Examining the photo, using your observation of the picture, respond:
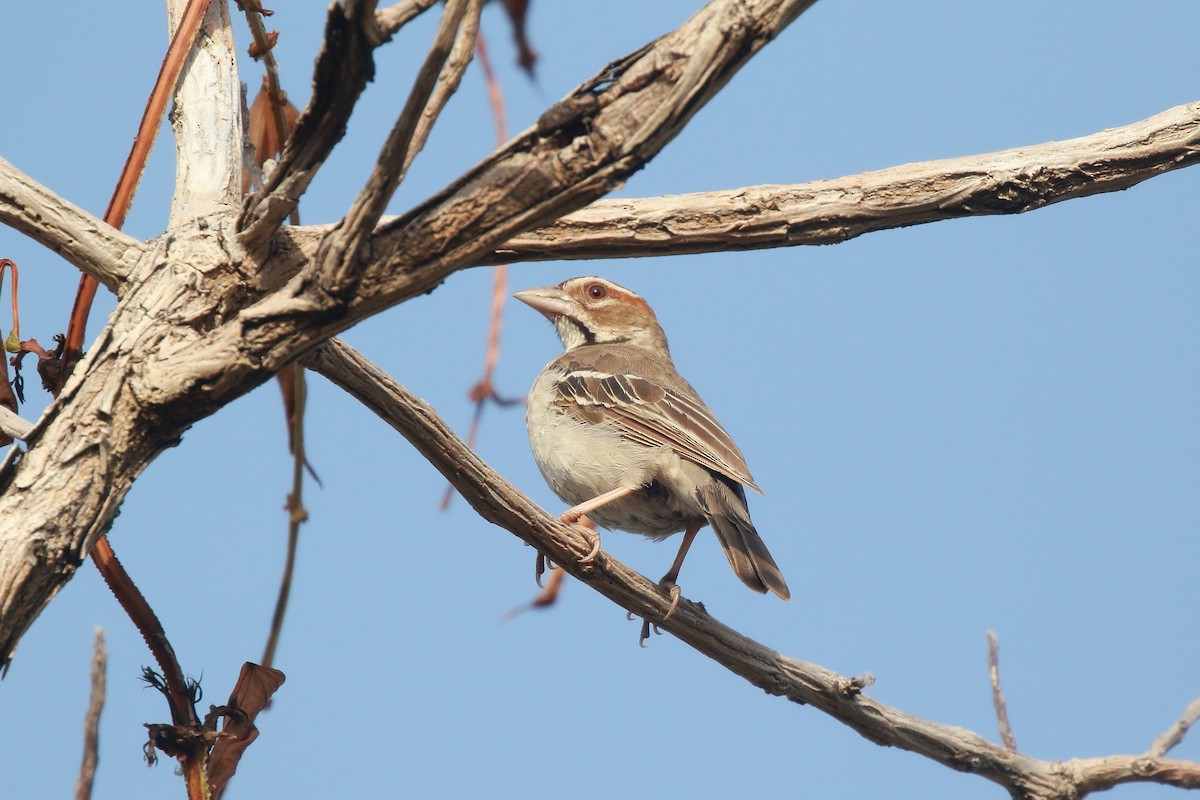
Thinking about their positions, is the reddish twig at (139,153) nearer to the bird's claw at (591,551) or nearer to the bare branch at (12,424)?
the bare branch at (12,424)

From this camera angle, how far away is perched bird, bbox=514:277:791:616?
19.0 ft

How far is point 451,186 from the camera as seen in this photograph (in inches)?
101

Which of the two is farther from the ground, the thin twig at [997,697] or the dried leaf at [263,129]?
the dried leaf at [263,129]

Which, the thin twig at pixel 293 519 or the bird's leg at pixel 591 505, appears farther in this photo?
the bird's leg at pixel 591 505

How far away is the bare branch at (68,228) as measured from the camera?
11.3ft

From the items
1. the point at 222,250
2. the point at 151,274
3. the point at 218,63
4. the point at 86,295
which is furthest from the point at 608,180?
the point at 218,63

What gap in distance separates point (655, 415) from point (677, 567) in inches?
35.3

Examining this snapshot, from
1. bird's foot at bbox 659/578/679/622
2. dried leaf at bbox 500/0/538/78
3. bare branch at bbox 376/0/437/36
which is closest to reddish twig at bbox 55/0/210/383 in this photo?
bare branch at bbox 376/0/437/36

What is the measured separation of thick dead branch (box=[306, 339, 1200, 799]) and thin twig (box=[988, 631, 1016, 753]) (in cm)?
9

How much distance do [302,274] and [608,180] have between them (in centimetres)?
81

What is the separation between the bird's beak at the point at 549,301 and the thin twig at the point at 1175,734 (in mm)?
4849

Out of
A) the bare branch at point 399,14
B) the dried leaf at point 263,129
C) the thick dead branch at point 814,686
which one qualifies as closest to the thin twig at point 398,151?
the bare branch at point 399,14

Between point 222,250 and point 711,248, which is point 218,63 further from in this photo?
point 711,248

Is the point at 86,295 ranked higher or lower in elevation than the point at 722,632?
higher
